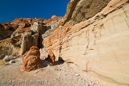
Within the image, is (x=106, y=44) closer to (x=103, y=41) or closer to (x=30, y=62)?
(x=103, y=41)

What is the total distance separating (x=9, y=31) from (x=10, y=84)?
2381 centimetres

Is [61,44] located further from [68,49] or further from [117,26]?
[117,26]

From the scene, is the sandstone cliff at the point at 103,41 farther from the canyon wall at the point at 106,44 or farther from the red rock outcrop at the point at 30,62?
the red rock outcrop at the point at 30,62

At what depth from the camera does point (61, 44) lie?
707 cm

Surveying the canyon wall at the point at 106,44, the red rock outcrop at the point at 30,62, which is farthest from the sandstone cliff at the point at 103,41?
the red rock outcrop at the point at 30,62

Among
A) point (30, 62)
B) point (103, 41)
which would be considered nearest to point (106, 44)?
point (103, 41)

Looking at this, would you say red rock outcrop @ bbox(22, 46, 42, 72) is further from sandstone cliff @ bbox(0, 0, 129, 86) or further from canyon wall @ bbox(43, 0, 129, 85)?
canyon wall @ bbox(43, 0, 129, 85)

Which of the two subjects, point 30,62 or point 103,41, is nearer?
point 103,41

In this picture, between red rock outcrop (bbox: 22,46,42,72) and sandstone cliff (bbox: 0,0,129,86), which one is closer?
sandstone cliff (bbox: 0,0,129,86)

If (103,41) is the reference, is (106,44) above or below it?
below

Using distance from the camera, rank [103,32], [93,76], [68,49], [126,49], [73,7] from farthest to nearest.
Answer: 1. [68,49]
2. [73,7]
3. [93,76]
4. [103,32]
5. [126,49]

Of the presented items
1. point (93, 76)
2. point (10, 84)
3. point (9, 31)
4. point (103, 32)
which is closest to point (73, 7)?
point (103, 32)

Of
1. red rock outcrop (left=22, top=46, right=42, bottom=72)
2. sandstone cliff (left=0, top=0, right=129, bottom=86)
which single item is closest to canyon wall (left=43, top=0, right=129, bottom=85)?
sandstone cliff (left=0, top=0, right=129, bottom=86)

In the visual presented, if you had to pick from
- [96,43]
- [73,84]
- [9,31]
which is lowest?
[73,84]
